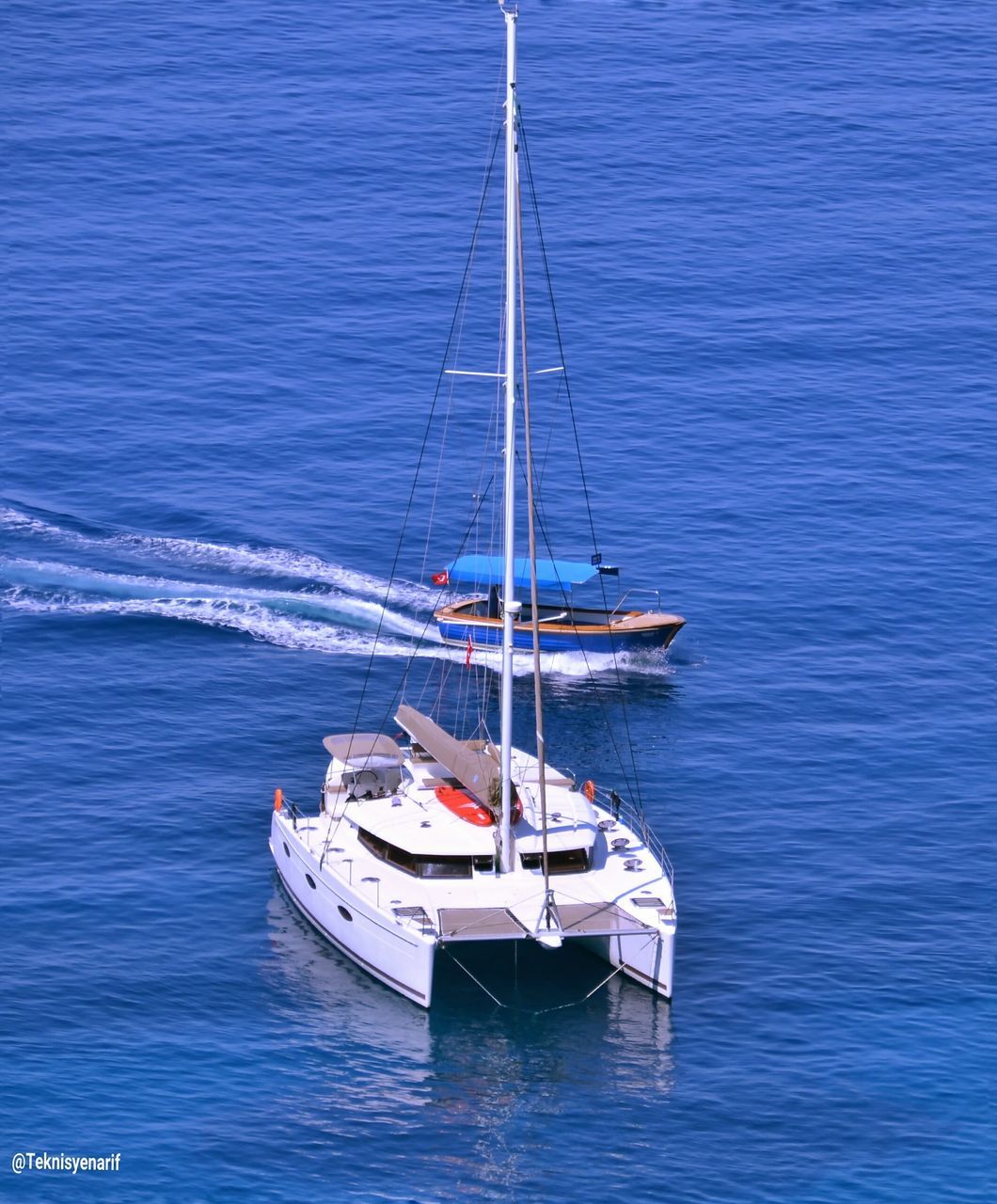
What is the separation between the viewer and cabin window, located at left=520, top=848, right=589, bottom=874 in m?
65.5

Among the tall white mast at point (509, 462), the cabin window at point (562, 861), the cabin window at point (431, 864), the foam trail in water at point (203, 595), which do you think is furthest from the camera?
the foam trail in water at point (203, 595)

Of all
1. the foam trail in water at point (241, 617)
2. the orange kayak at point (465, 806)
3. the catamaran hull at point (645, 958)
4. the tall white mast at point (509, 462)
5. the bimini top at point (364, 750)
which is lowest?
the catamaran hull at point (645, 958)

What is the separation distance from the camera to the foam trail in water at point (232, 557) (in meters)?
92.2

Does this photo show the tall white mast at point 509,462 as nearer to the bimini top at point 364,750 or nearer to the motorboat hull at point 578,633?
the bimini top at point 364,750

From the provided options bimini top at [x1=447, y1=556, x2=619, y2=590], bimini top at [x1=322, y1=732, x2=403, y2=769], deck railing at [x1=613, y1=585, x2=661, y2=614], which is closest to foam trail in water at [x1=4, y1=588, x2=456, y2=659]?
bimini top at [x1=447, y1=556, x2=619, y2=590]

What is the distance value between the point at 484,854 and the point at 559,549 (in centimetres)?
3244

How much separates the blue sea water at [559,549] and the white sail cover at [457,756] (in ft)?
18.9

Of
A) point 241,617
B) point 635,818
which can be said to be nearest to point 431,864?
point 635,818

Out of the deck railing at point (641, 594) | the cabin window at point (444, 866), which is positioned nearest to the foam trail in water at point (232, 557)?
the deck railing at point (641, 594)

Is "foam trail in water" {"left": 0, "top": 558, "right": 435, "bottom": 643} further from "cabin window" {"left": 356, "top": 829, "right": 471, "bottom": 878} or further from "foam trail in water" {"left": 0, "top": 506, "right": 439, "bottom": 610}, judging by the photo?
"cabin window" {"left": 356, "top": 829, "right": 471, "bottom": 878}

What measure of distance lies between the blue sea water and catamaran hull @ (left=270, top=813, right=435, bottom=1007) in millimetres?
743

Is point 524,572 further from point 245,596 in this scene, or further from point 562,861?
point 562,861

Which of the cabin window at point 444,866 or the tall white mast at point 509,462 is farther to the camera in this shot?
the cabin window at point 444,866

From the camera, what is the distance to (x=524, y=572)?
8994 cm
